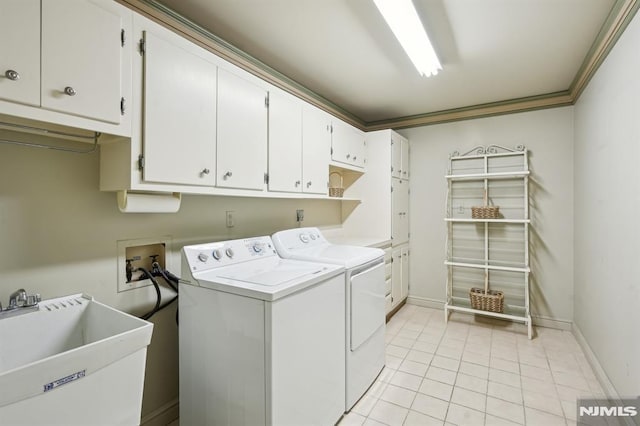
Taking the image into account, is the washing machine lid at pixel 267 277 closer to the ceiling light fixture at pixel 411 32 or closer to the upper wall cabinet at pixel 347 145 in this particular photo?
the upper wall cabinet at pixel 347 145

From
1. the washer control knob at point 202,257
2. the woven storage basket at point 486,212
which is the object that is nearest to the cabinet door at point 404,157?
the woven storage basket at point 486,212

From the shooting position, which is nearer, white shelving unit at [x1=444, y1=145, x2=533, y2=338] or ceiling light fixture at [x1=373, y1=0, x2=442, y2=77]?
ceiling light fixture at [x1=373, y1=0, x2=442, y2=77]

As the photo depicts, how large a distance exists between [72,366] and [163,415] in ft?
4.03

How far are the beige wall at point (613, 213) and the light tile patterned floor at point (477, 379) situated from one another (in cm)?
29

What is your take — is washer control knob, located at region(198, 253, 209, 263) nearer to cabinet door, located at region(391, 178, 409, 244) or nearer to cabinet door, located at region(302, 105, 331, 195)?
cabinet door, located at region(302, 105, 331, 195)

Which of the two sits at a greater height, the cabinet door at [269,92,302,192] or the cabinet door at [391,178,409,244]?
the cabinet door at [269,92,302,192]

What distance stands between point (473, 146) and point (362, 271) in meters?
2.46

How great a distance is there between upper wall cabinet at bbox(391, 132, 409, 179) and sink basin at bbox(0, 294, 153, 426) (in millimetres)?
2955

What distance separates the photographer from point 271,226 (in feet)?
8.70

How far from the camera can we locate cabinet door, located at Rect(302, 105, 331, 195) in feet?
8.17

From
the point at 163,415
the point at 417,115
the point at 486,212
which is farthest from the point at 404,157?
the point at 163,415

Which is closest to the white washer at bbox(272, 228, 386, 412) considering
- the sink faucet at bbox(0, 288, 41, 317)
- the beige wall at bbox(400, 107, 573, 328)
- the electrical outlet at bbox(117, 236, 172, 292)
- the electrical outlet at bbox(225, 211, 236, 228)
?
the electrical outlet at bbox(225, 211, 236, 228)

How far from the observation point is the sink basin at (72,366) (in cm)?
81

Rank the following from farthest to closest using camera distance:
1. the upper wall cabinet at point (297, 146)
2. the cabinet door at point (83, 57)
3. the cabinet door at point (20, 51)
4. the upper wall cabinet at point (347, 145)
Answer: the upper wall cabinet at point (347, 145)
the upper wall cabinet at point (297, 146)
the cabinet door at point (83, 57)
the cabinet door at point (20, 51)
